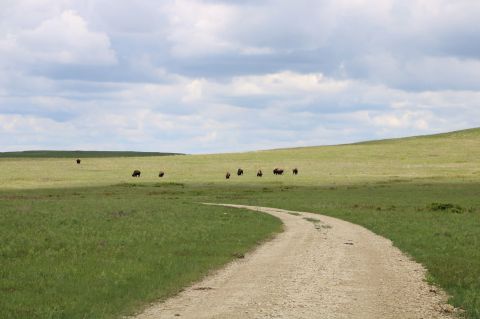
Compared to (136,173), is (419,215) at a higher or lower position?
lower

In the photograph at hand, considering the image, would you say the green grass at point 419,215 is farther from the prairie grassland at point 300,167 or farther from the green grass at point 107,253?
the prairie grassland at point 300,167

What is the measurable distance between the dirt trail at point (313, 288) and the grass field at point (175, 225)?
0.81m

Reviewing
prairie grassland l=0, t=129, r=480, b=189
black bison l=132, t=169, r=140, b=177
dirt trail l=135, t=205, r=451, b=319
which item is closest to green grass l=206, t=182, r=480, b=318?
dirt trail l=135, t=205, r=451, b=319

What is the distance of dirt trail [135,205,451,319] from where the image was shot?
556 inches

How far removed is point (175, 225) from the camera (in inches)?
1353

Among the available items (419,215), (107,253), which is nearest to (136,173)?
(419,215)

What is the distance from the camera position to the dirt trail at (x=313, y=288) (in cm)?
1413

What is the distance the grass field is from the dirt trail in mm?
809

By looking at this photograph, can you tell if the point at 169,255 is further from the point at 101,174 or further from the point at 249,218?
the point at 101,174

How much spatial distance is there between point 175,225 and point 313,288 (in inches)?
721

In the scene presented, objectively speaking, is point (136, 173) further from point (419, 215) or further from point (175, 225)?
point (175, 225)

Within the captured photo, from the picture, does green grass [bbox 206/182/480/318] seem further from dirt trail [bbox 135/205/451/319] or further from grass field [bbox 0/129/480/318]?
dirt trail [bbox 135/205/451/319]

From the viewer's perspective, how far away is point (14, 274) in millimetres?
18547

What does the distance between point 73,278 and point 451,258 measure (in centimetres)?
1291
